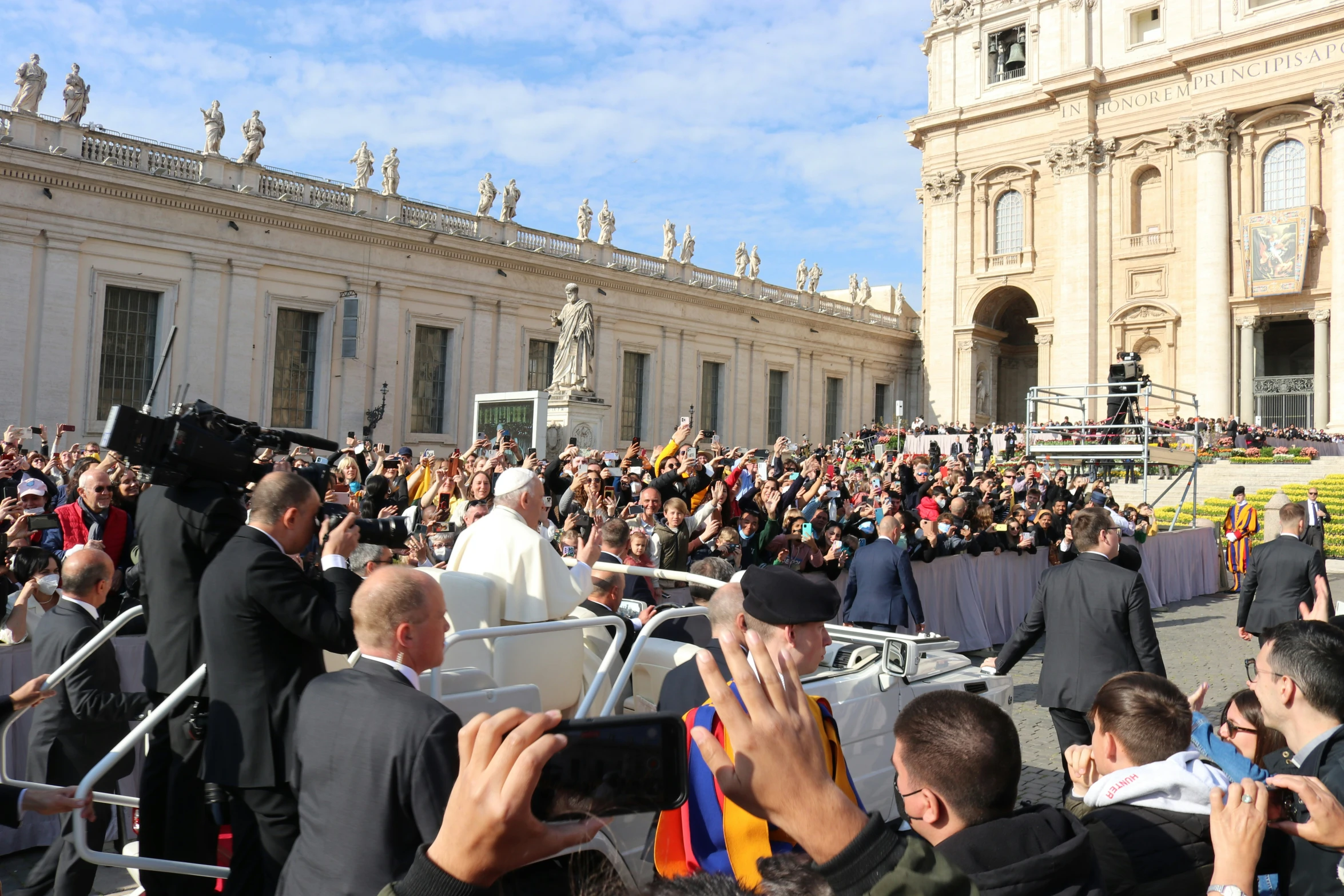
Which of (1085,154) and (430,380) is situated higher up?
(1085,154)

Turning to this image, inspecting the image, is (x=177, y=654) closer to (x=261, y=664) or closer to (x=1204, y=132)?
(x=261, y=664)

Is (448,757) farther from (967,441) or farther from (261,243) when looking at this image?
(967,441)

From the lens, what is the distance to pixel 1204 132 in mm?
38875

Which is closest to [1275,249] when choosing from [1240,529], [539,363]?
[1240,529]

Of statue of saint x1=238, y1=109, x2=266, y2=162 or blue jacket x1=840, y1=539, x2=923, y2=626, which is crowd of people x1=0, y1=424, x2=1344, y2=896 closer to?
blue jacket x1=840, y1=539, x2=923, y2=626

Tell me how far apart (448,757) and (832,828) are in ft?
4.10

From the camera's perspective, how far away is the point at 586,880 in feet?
5.30

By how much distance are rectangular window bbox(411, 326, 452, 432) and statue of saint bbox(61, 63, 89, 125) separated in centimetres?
1048

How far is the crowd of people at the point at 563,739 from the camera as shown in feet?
5.48

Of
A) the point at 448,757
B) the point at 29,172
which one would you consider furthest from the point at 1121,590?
the point at 29,172

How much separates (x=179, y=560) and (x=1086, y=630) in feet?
15.7

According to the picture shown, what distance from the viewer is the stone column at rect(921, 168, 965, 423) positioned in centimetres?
4619

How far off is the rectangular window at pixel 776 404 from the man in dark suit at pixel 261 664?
38.2 metres

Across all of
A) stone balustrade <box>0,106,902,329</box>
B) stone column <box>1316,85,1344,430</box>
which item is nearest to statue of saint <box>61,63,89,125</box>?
stone balustrade <box>0,106,902,329</box>
